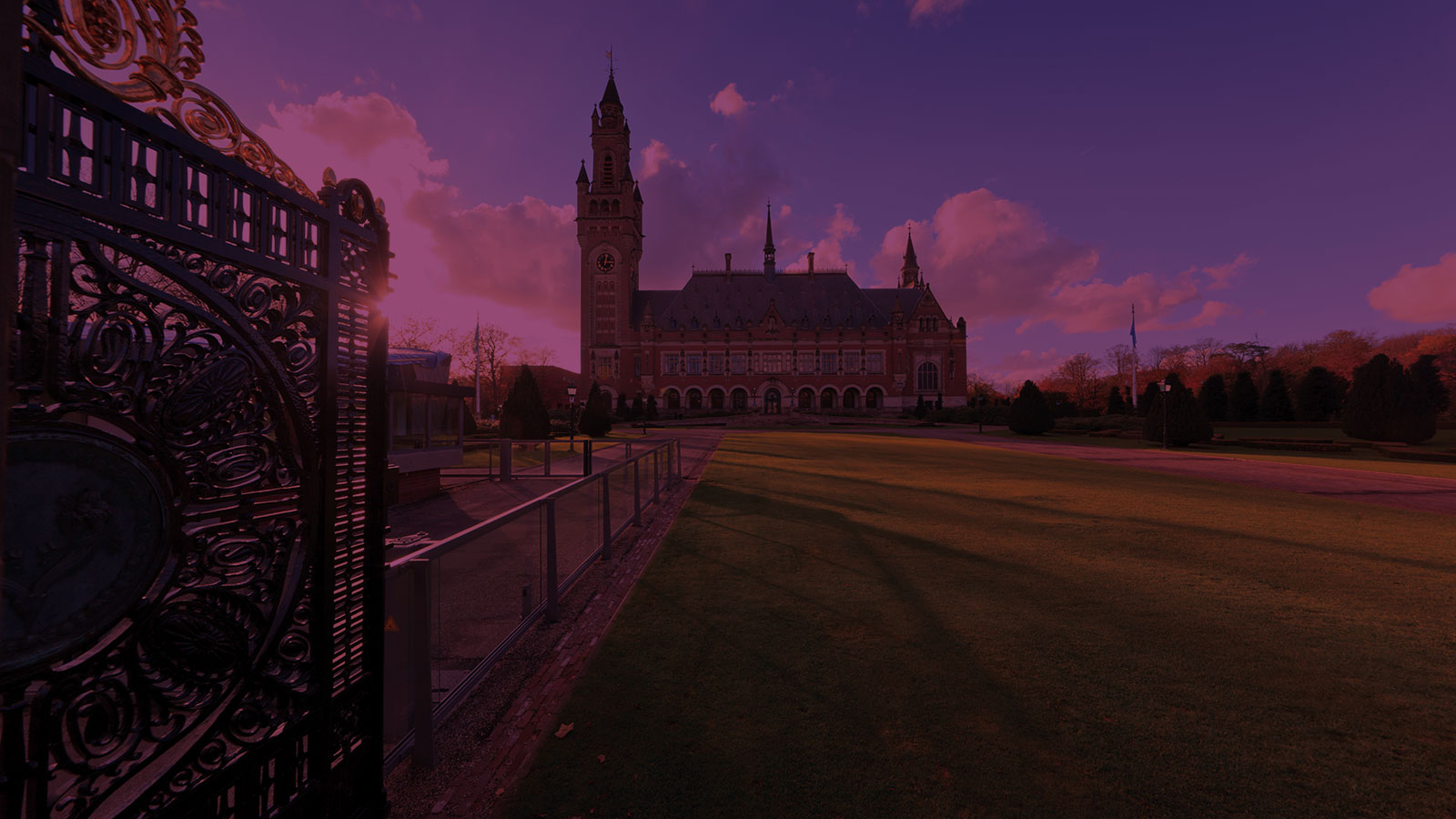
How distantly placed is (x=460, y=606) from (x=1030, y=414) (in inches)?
1626

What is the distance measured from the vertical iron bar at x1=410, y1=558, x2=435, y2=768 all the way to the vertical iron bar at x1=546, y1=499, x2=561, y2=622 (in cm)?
184

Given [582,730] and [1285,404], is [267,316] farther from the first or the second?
[1285,404]

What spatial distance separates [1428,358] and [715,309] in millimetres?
58163

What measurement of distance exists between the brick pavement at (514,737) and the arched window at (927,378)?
63.5 meters

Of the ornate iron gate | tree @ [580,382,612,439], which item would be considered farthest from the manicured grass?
tree @ [580,382,612,439]

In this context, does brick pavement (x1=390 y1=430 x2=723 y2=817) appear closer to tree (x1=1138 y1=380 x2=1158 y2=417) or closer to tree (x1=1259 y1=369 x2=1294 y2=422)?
tree (x1=1138 y1=380 x2=1158 y2=417)

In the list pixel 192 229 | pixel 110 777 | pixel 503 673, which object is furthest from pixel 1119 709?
pixel 192 229

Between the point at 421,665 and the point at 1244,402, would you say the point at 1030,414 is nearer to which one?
the point at 1244,402

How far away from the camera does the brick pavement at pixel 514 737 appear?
8.54ft

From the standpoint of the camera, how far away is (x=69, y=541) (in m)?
1.52

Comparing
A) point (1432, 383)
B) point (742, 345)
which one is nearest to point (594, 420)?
point (742, 345)

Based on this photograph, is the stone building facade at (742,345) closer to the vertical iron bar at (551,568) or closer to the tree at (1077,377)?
the tree at (1077,377)

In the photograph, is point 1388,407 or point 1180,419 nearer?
point 1388,407

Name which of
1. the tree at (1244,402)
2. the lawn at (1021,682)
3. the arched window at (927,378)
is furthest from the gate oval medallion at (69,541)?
the arched window at (927,378)
